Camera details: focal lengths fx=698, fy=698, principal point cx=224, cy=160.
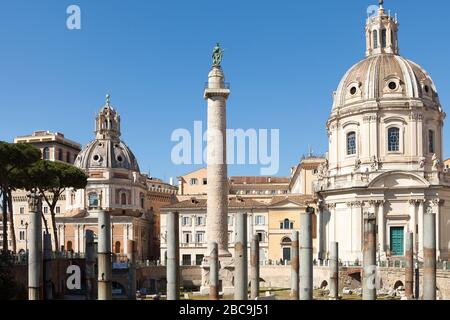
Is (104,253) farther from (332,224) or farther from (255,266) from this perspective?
(332,224)

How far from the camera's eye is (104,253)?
24.8 meters

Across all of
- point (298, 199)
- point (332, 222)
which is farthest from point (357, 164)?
point (298, 199)

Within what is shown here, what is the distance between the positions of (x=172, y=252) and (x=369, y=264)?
8151mm

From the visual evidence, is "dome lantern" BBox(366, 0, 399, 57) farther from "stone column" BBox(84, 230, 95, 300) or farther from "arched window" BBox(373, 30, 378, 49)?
"stone column" BBox(84, 230, 95, 300)

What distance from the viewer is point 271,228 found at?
67938 mm

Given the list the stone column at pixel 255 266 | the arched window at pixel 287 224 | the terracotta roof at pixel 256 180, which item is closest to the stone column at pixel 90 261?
the stone column at pixel 255 266

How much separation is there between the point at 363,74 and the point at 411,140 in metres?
6.87

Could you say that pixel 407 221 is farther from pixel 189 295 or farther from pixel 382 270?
pixel 189 295

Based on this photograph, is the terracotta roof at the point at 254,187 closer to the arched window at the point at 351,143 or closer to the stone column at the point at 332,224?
the stone column at the point at 332,224

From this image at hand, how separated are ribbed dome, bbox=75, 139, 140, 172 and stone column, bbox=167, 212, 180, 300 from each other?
159ft

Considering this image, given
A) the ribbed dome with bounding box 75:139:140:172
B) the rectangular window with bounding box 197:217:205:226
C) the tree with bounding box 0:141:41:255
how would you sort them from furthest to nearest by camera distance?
the ribbed dome with bounding box 75:139:140:172 < the rectangular window with bounding box 197:217:205:226 < the tree with bounding box 0:141:41:255

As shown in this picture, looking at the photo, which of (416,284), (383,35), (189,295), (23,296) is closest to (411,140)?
(383,35)

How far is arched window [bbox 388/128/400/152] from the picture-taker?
55.8m

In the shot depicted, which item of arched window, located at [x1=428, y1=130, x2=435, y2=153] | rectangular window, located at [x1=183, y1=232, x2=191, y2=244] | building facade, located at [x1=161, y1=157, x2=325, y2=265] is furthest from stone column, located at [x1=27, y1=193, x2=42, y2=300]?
rectangular window, located at [x1=183, y1=232, x2=191, y2=244]
